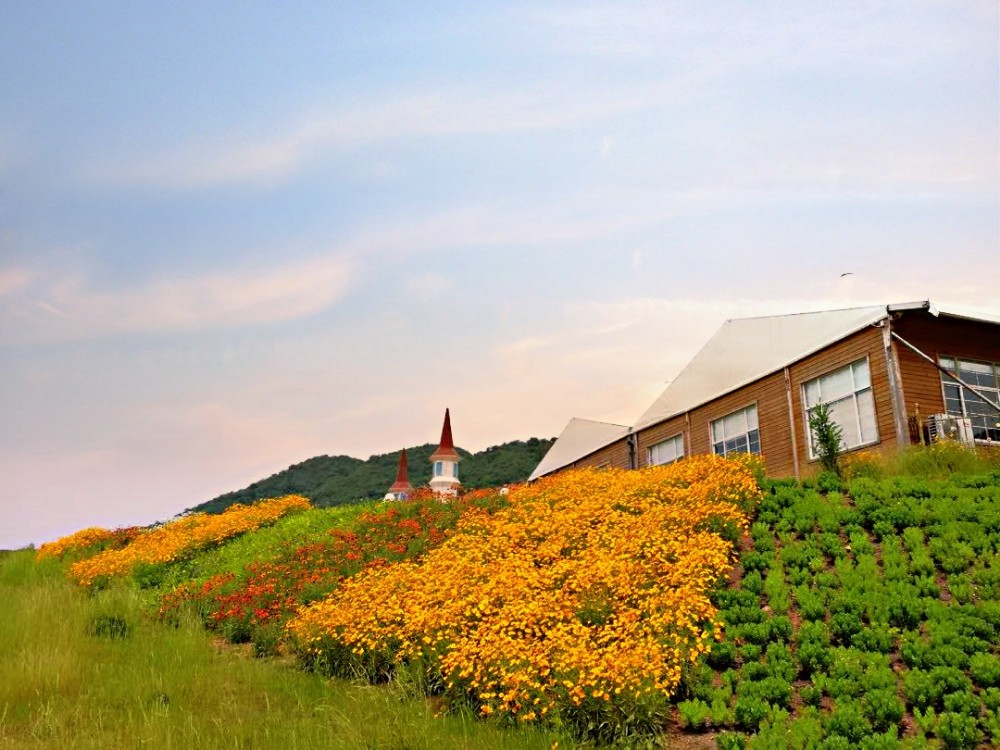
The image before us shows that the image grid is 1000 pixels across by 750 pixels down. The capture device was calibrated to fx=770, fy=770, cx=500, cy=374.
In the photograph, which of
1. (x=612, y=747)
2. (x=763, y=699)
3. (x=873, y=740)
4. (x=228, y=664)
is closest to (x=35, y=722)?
(x=228, y=664)

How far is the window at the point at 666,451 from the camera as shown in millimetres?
28359

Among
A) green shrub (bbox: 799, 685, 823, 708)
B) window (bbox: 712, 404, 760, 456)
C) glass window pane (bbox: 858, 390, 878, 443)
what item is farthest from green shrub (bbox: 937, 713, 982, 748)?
window (bbox: 712, 404, 760, 456)

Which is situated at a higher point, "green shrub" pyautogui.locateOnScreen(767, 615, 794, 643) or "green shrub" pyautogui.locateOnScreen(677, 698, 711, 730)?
"green shrub" pyautogui.locateOnScreen(767, 615, 794, 643)

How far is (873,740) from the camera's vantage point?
7422 millimetres

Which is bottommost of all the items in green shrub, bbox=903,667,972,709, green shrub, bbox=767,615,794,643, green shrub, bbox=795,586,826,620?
green shrub, bbox=903,667,972,709

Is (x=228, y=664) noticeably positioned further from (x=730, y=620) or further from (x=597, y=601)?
(x=730, y=620)

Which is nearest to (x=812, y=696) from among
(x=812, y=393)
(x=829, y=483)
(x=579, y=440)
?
(x=829, y=483)

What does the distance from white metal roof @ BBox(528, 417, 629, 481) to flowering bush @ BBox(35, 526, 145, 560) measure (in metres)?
18.3

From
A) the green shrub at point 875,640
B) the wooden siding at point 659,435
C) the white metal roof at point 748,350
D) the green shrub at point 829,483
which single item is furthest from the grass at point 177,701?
the wooden siding at point 659,435

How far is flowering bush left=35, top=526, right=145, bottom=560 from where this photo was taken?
79.6 feet

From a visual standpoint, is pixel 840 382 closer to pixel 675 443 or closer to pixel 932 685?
pixel 675 443

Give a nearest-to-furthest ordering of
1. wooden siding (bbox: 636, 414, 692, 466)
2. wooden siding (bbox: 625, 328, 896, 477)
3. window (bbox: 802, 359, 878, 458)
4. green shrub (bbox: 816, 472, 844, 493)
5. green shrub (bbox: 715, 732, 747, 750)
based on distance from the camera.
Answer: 1. green shrub (bbox: 715, 732, 747, 750)
2. green shrub (bbox: 816, 472, 844, 493)
3. wooden siding (bbox: 625, 328, 896, 477)
4. window (bbox: 802, 359, 878, 458)
5. wooden siding (bbox: 636, 414, 692, 466)

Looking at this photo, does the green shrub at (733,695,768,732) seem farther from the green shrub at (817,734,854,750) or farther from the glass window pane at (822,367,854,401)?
the glass window pane at (822,367,854,401)

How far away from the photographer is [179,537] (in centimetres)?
2245
